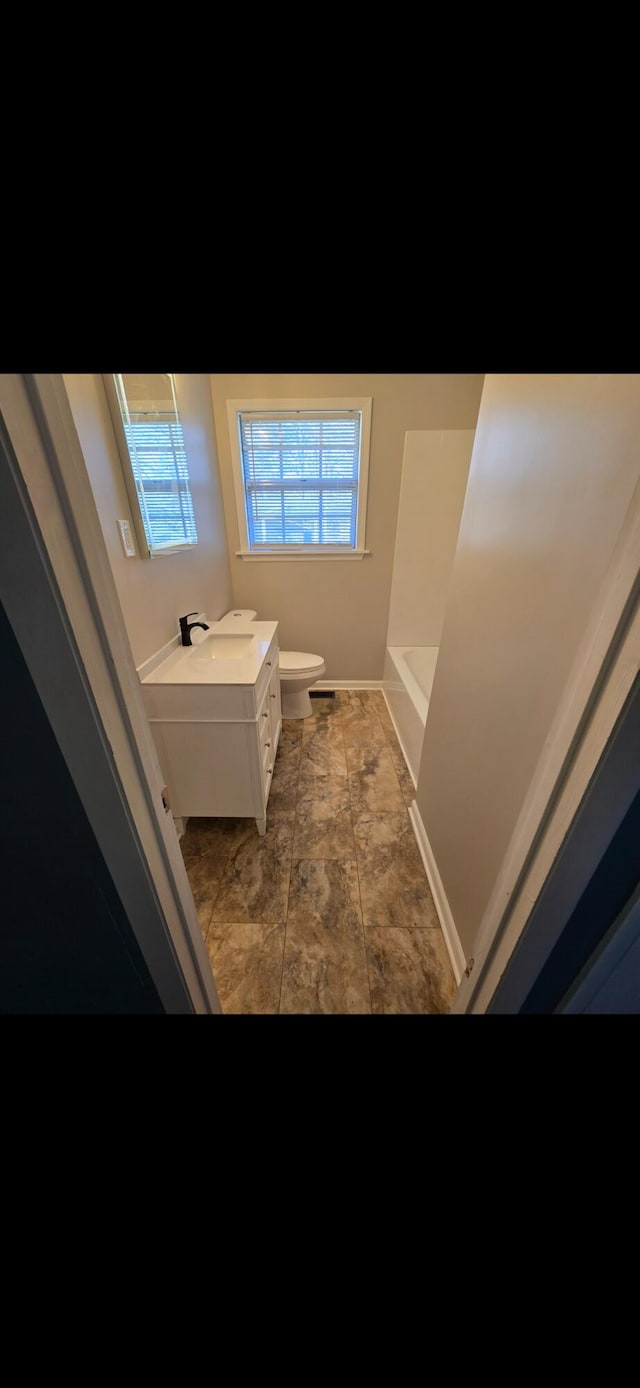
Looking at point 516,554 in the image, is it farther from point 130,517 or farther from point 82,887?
point 130,517

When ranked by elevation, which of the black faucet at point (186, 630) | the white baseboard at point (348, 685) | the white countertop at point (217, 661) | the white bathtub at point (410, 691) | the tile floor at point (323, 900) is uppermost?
the black faucet at point (186, 630)

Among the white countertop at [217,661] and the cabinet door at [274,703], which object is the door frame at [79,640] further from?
the cabinet door at [274,703]

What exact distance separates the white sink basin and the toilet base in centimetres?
68

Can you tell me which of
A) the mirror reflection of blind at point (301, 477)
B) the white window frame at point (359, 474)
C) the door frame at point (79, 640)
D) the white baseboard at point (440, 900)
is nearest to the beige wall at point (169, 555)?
the white window frame at point (359, 474)

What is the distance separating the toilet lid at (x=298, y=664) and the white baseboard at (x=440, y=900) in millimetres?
1062

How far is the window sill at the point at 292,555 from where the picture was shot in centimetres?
268

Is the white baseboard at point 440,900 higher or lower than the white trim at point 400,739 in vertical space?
higher

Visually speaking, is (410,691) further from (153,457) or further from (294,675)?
(153,457)

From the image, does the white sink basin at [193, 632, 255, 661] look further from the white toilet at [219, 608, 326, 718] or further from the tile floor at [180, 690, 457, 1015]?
the tile floor at [180, 690, 457, 1015]

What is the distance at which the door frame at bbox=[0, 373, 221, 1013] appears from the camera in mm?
361

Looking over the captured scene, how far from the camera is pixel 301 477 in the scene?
8.41 ft

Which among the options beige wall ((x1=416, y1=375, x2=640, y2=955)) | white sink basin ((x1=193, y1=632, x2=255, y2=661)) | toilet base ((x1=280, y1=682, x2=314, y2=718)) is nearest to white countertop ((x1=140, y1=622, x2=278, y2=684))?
white sink basin ((x1=193, y1=632, x2=255, y2=661))
